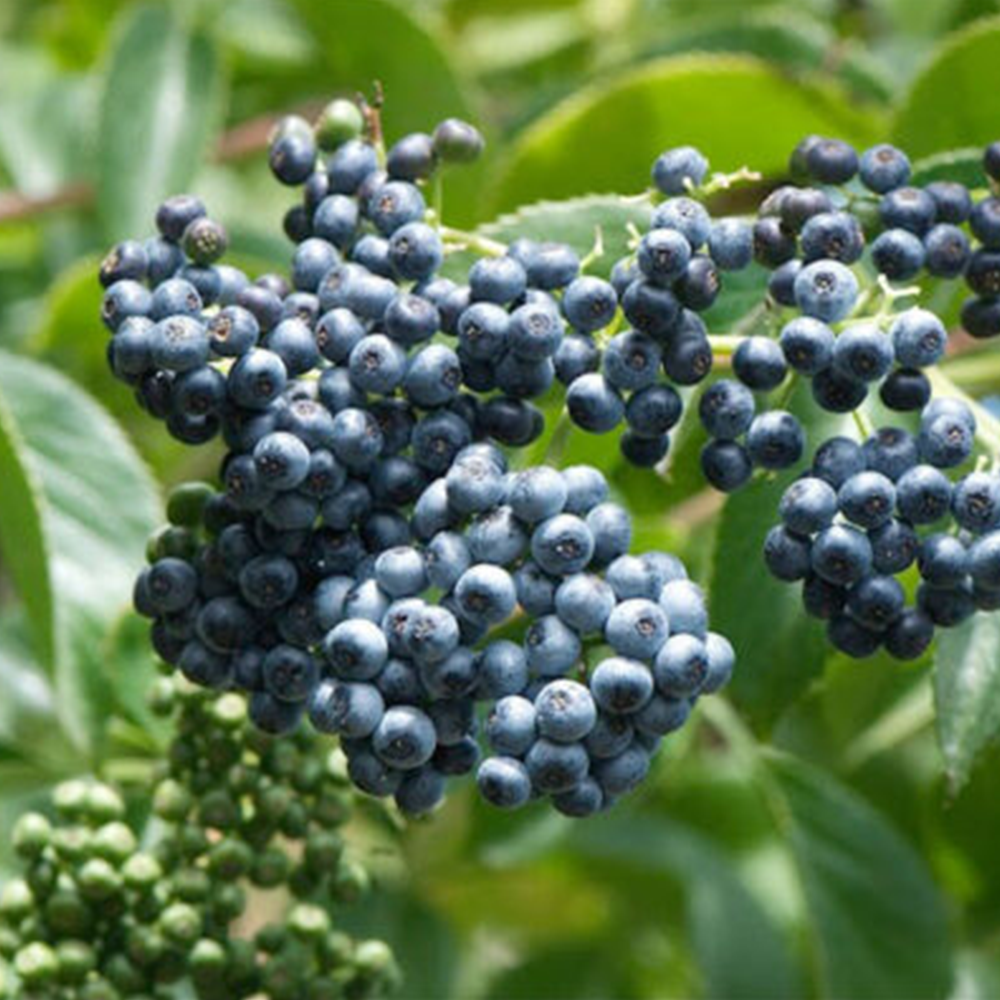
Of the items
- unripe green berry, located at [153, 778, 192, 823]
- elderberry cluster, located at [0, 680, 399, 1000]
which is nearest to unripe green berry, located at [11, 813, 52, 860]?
elderberry cluster, located at [0, 680, 399, 1000]

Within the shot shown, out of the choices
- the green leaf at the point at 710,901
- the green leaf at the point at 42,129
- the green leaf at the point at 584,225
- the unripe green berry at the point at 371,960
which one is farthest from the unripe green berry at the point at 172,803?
the green leaf at the point at 42,129

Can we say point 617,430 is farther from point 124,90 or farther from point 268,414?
point 124,90

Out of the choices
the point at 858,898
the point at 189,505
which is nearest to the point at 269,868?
the point at 189,505

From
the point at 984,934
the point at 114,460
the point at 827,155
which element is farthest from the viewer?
the point at 984,934

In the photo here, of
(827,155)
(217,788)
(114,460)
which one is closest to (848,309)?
(827,155)

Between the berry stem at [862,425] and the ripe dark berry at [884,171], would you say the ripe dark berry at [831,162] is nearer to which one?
the ripe dark berry at [884,171]

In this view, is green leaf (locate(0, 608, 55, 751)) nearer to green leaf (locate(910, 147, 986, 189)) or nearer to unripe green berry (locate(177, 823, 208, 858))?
unripe green berry (locate(177, 823, 208, 858))

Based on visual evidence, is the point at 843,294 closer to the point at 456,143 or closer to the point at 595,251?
the point at 595,251
